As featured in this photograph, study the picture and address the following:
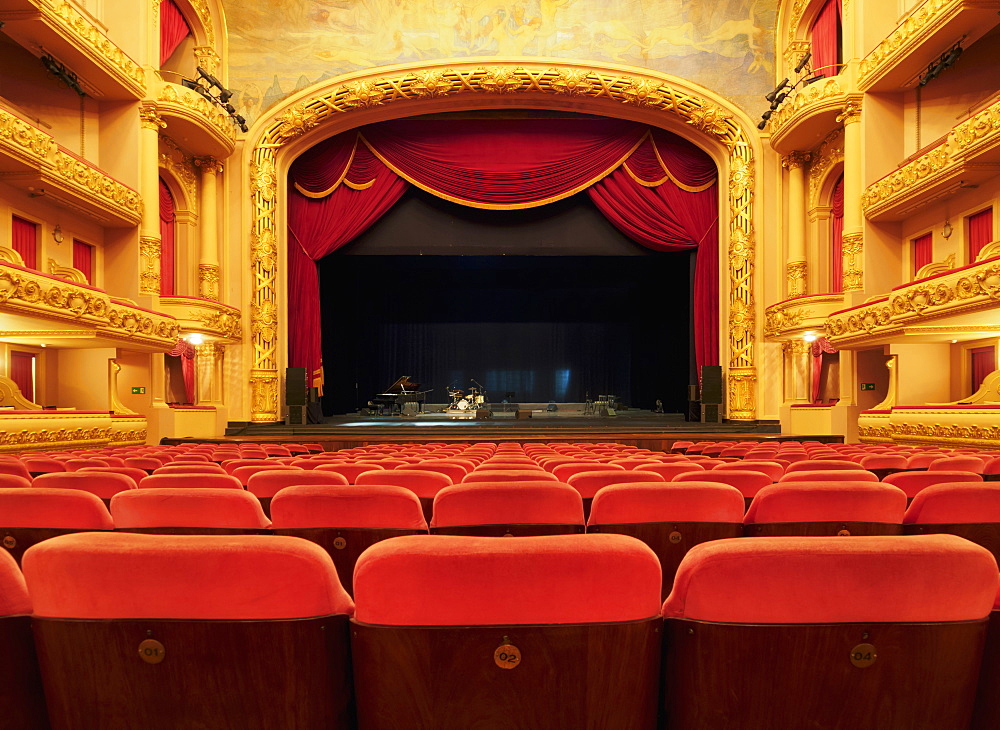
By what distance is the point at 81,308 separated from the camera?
908cm

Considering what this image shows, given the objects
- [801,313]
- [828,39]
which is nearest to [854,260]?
[801,313]

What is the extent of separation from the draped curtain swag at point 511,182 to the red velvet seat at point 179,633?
14.7m

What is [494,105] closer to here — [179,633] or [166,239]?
[166,239]

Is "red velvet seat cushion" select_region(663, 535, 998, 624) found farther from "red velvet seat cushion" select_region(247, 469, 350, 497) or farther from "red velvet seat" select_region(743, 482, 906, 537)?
"red velvet seat cushion" select_region(247, 469, 350, 497)

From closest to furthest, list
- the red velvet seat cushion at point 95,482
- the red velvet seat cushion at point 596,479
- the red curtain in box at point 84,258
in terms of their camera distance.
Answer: the red velvet seat cushion at point 596,479
the red velvet seat cushion at point 95,482
the red curtain in box at point 84,258

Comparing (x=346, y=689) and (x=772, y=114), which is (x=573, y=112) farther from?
(x=346, y=689)

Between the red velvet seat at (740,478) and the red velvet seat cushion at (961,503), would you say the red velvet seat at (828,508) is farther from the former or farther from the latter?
the red velvet seat at (740,478)

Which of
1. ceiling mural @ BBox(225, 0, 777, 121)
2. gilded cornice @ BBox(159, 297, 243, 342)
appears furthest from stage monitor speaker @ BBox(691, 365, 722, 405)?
gilded cornice @ BBox(159, 297, 243, 342)

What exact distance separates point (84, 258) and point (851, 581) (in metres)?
14.2

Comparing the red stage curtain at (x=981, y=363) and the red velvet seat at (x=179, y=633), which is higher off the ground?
the red stage curtain at (x=981, y=363)

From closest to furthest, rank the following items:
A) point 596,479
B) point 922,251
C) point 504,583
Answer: point 504,583 → point 596,479 → point 922,251

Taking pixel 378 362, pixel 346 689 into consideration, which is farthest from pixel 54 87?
pixel 346 689

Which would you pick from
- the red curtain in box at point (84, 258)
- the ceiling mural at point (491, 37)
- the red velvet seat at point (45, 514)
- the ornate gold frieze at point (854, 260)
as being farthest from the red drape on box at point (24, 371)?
the ornate gold frieze at point (854, 260)

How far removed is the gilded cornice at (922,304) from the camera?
7.99 meters
